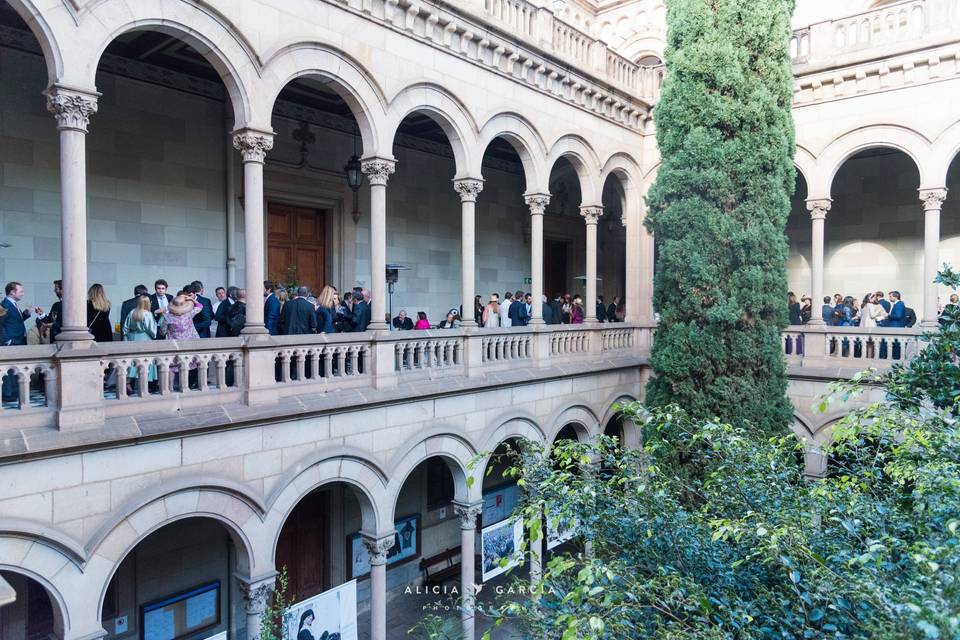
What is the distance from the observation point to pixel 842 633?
314 cm

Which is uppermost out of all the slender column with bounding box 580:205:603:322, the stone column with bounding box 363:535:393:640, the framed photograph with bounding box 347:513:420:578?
the slender column with bounding box 580:205:603:322

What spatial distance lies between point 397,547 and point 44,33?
9.56 meters

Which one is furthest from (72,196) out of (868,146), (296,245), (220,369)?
(868,146)

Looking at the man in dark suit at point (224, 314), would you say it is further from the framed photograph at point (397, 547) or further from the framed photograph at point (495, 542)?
the framed photograph at point (495, 542)

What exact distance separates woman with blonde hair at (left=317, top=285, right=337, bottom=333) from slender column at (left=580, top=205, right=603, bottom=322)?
17.4ft

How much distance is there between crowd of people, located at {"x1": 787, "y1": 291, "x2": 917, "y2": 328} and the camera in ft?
39.9

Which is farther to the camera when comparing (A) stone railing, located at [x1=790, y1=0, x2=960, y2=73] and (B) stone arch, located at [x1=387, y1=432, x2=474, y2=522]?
(A) stone railing, located at [x1=790, y1=0, x2=960, y2=73]

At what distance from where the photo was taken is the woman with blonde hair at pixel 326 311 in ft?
28.5

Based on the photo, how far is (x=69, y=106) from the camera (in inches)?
237

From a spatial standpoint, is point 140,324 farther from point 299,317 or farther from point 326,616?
point 326,616

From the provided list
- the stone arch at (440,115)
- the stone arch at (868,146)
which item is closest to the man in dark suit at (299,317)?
the stone arch at (440,115)

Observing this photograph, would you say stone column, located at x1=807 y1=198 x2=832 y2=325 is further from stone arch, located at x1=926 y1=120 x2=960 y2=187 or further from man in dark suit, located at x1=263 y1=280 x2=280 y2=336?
man in dark suit, located at x1=263 y1=280 x2=280 y2=336

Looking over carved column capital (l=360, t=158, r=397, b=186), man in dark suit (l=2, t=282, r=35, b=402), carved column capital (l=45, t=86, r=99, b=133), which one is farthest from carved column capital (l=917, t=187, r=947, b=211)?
man in dark suit (l=2, t=282, r=35, b=402)

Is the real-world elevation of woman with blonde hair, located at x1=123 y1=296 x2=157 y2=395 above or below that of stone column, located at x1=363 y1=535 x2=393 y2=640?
above
